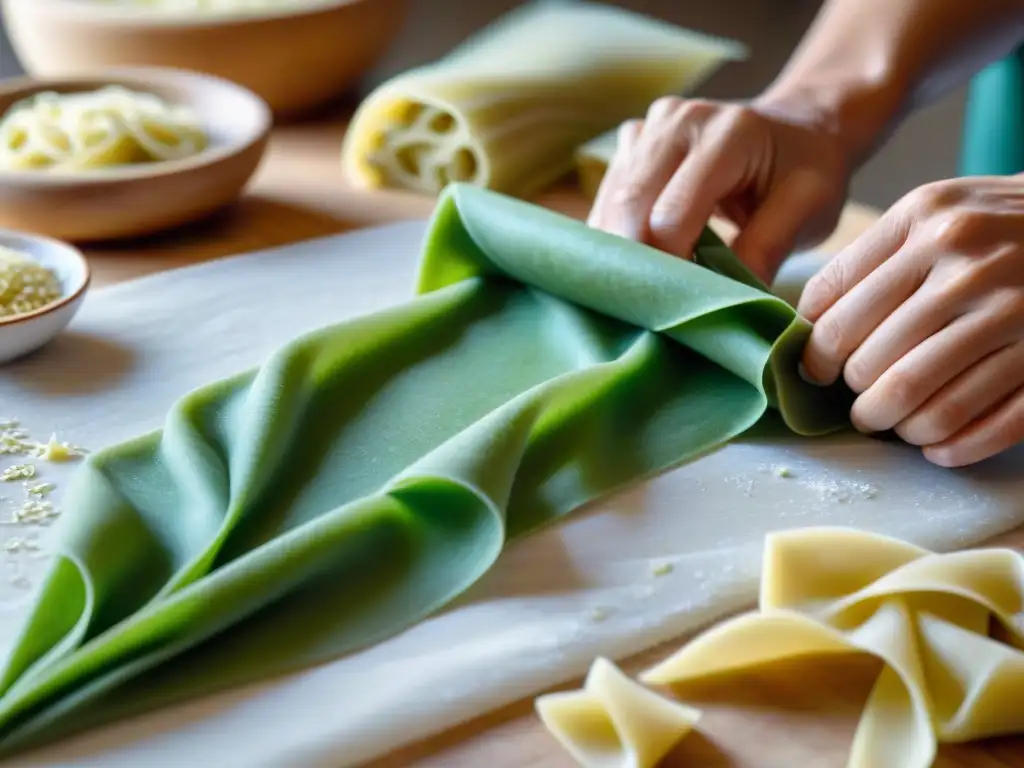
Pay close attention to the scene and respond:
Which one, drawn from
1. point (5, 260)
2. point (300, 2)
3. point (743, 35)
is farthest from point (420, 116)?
point (743, 35)

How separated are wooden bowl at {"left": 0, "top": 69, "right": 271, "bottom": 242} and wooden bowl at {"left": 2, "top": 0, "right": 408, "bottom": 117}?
187mm

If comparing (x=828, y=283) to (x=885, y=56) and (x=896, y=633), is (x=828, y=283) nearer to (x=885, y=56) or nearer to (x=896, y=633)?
(x=896, y=633)

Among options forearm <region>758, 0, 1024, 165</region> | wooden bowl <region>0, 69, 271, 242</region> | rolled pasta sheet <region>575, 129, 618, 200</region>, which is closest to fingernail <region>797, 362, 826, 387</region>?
forearm <region>758, 0, 1024, 165</region>

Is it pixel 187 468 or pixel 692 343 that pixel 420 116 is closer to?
pixel 692 343

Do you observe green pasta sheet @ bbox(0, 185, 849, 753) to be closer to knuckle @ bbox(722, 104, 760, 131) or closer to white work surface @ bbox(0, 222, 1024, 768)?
white work surface @ bbox(0, 222, 1024, 768)

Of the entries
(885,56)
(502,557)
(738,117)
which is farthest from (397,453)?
(885,56)

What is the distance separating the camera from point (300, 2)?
194cm

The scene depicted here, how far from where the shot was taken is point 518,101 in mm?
1705

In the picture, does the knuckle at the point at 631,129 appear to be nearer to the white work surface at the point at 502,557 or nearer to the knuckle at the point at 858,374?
the white work surface at the point at 502,557

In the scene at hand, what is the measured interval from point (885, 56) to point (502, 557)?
3.15ft

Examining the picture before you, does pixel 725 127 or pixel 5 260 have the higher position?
pixel 725 127

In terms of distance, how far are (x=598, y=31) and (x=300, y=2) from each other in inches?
18.1

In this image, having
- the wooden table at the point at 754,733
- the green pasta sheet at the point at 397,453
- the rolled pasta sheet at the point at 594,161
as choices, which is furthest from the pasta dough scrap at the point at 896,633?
the rolled pasta sheet at the point at 594,161

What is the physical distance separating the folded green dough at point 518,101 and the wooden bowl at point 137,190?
6.8 inches
